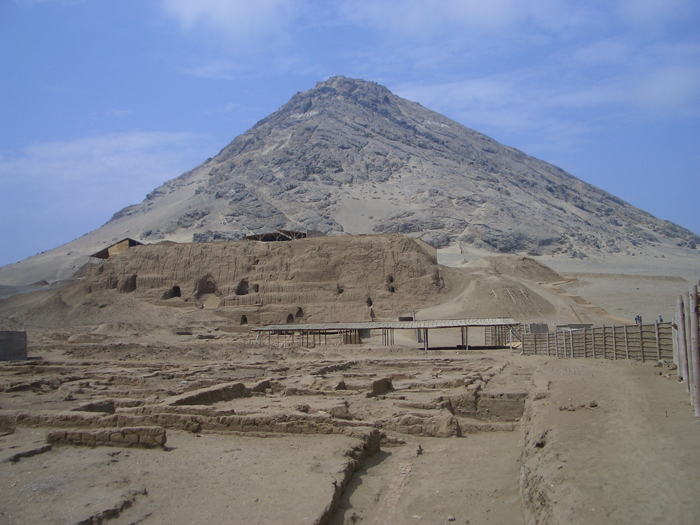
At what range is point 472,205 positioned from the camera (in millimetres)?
111062

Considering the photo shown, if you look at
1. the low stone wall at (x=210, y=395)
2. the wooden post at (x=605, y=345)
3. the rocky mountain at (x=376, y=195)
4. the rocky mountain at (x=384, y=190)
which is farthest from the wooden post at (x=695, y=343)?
the rocky mountain at (x=384, y=190)

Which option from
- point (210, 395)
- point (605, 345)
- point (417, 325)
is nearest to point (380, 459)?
point (210, 395)

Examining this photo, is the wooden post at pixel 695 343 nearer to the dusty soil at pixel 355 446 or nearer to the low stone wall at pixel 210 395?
the dusty soil at pixel 355 446

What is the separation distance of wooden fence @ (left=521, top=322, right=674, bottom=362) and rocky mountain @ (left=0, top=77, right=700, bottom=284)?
69042mm

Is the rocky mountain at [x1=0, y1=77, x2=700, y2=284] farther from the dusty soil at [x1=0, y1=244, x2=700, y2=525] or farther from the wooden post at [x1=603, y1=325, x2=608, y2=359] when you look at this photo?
the dusty soil at [x1=0, y1=244, x2=700, y2=525]

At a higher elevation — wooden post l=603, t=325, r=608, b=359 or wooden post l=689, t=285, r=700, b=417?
wooden post l=689, t=285, r=700, b=417

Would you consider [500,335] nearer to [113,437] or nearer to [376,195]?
[113,437]

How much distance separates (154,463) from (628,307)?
4912cm

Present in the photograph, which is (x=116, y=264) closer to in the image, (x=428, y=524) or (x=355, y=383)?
(x=355, y=383)

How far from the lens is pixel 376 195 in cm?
12194

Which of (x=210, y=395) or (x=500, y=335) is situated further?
(x=500, y=335)

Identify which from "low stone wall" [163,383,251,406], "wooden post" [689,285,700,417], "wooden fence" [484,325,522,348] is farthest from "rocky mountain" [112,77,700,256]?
"wooden post" [689,285,700,417]

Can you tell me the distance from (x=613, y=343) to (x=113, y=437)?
1655cm

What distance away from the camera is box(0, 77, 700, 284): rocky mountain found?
336ft
